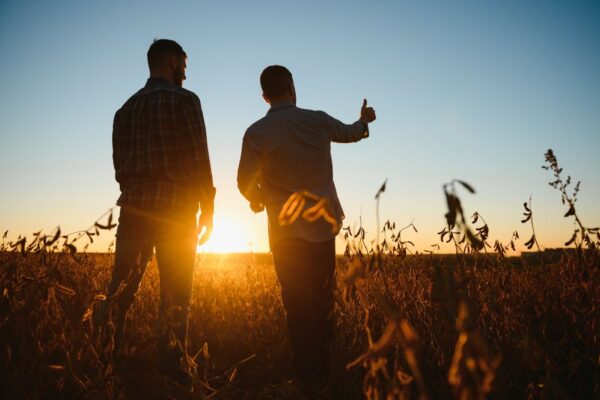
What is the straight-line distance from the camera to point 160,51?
9.16ft

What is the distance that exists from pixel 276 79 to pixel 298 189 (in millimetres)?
951

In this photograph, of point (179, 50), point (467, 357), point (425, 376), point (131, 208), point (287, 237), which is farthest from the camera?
point (179, 50)

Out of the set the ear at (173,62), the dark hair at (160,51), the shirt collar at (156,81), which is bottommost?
the shirt collar at (156,81)

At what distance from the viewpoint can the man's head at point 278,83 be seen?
117 inches

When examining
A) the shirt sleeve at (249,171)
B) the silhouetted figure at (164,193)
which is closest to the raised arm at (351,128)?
the shirt sleeve at (249,171)

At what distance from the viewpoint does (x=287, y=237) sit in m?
2.64

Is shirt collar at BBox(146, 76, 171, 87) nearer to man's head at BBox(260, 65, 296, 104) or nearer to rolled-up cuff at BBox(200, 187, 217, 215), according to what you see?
man's head at BBox(260, 65, 296, 104)

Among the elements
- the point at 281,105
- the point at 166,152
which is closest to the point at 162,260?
the point at 166,152

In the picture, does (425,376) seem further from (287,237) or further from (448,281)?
(448,281)

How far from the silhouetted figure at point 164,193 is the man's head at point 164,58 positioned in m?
0.15

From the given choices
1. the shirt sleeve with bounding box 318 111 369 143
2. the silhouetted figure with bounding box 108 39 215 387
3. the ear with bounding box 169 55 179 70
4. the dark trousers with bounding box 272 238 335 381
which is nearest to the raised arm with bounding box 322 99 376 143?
the shirt sleeve with bounding box 318 111 369 143

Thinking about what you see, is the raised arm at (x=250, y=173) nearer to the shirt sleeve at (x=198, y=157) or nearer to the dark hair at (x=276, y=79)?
the shirt sleeve at (x=198, y=157)

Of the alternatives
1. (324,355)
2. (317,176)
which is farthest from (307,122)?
(324,355)

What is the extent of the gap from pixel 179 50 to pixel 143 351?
2.39 meters
